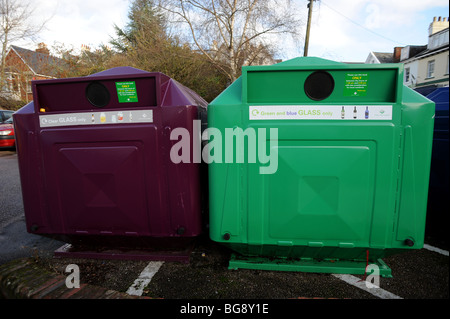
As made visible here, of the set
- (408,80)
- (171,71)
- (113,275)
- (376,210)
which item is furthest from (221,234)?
(408,80)

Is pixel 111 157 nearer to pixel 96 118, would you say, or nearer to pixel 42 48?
pixel 96 118

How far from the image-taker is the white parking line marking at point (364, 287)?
1.92 metres

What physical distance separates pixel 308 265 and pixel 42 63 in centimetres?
1994

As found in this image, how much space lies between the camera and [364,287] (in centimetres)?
200

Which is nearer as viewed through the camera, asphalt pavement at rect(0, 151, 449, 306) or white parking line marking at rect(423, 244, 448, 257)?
asphalt pavement at rect(0, 151, 449, 306)

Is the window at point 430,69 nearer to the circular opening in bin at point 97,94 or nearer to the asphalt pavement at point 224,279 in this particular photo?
the asphalt pavement at point 224,279

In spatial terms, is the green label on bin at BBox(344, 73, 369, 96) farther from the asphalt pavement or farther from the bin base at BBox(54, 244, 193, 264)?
the bin base at BBox(54, 244, 193, 264)

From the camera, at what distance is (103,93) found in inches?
86.4

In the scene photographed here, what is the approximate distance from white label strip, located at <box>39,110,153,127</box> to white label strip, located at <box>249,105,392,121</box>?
2.93 ft

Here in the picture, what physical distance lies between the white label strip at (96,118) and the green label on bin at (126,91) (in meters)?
0.13

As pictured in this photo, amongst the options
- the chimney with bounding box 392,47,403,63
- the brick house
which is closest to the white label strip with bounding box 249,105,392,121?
the brick house

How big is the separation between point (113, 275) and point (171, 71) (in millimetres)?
11649

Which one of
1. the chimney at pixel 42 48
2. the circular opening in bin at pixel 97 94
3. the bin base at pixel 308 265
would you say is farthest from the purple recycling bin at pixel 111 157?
the chimney at pixel 42 48

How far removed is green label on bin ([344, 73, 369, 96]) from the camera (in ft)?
6.23
